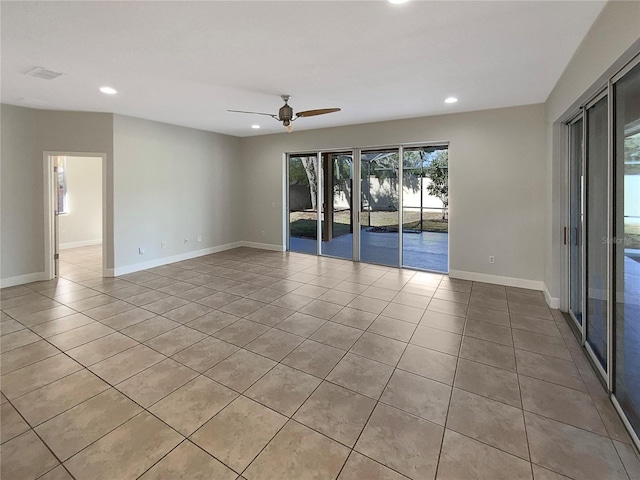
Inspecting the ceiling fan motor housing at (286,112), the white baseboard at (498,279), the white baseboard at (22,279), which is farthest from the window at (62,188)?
the white baseboard at (498,279)

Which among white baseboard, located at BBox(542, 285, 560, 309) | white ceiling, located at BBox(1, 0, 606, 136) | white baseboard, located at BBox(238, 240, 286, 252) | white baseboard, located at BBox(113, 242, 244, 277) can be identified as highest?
white ceiling, located at BBox(1, 0, 606, 136)

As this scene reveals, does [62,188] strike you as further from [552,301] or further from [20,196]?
[552,301]

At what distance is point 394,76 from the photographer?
11.6 ft

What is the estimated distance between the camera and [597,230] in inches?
105

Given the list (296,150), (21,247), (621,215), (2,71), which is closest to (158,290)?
(21,247)

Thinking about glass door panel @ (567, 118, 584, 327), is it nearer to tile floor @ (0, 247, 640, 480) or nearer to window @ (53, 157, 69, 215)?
tile floor @ (0, 247, 640, 480)

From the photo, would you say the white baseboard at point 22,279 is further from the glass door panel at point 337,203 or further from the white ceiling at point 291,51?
the glass door panel at point 337,203

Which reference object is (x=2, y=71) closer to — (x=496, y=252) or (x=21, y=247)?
(x=21, y=247)

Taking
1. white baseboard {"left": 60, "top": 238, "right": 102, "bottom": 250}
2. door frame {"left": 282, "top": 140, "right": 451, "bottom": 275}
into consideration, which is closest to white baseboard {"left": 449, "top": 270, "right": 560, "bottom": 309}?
door frame {"left": 282, "top": 140, "right": 451, "bottom": 275}

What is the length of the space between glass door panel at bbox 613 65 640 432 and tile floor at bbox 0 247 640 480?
24cm

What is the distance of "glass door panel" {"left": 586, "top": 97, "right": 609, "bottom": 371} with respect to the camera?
2479 mm

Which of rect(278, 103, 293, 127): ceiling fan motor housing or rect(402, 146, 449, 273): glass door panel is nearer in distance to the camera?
rect(278, 103, 293, 127): ceiling fan motor housing

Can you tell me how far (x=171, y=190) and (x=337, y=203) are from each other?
11.6ft

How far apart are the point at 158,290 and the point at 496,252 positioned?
534 centimetres
